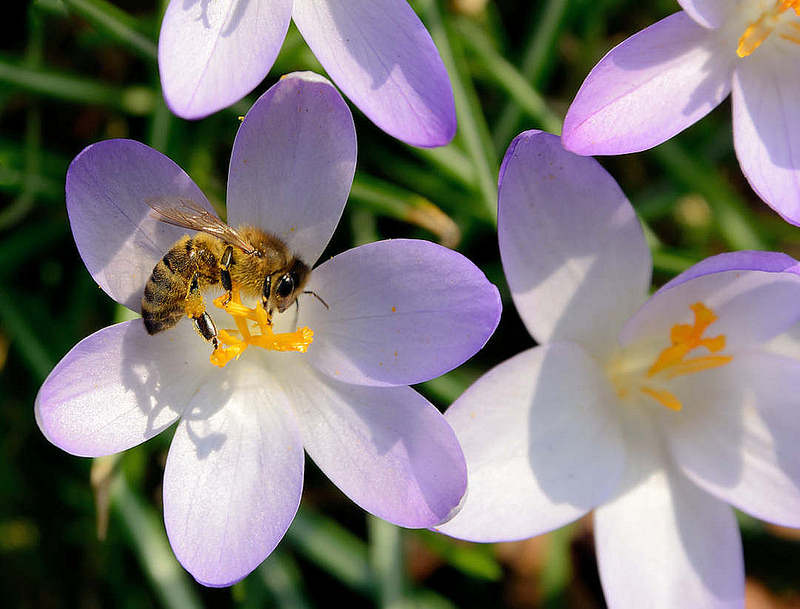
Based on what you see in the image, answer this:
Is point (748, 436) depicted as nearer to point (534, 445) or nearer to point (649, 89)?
point (534, 445)

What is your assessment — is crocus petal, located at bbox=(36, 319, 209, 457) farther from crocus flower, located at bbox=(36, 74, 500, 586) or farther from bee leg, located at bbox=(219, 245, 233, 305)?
bee leg, located at bbox=(219, 245, 233, 305)

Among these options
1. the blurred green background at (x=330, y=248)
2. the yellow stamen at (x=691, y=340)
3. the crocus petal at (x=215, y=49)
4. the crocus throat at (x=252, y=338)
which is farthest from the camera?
the blurred green background at (x=330, y=248)

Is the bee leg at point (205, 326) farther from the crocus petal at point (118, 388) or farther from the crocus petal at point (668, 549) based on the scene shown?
the crocus petal at point (668, 549)

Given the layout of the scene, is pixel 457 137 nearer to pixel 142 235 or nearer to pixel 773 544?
pixel 142 235

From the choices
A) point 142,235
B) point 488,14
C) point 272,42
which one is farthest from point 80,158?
point 488,14

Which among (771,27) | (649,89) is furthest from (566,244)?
(771,27)

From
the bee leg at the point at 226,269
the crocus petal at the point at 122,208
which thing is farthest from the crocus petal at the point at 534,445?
the crocus petal at the point at 122,208
